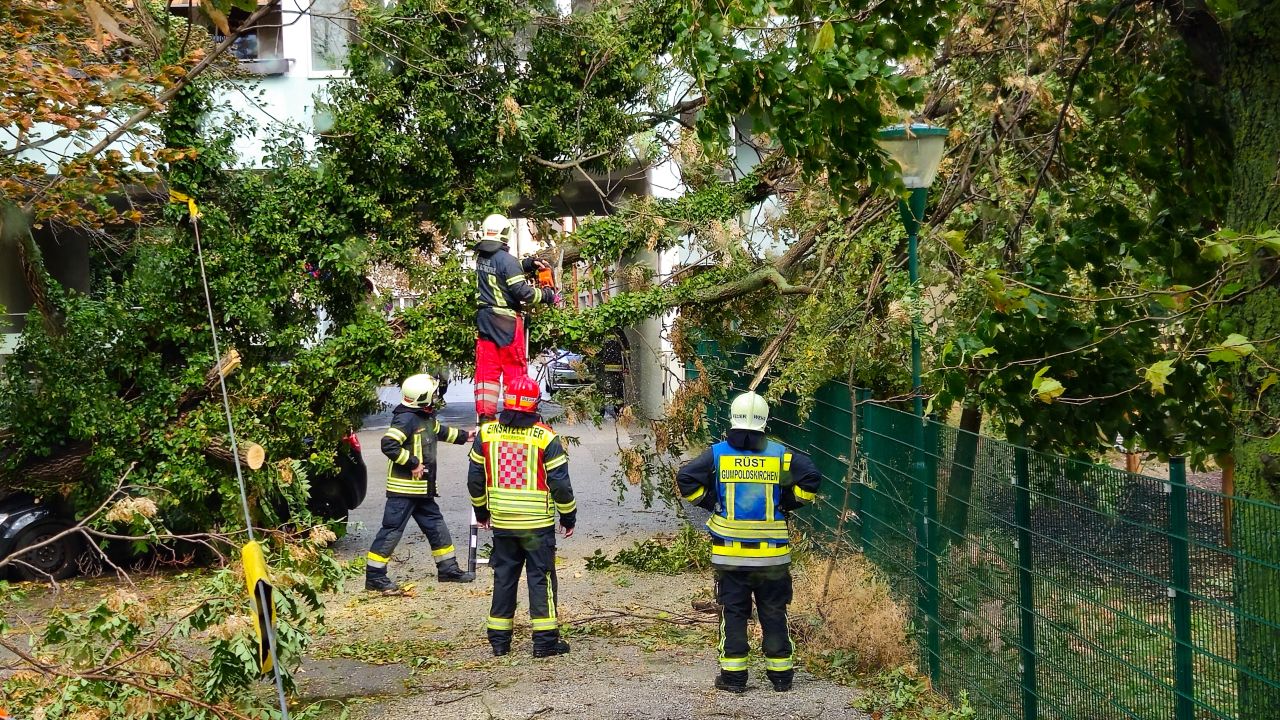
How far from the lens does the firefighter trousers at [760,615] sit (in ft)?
23.0

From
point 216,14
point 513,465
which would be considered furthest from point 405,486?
point 216,14

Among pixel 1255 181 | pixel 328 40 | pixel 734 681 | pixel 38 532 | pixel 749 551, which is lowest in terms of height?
pixel 734 681

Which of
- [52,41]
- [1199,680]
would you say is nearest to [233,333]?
[52,41]

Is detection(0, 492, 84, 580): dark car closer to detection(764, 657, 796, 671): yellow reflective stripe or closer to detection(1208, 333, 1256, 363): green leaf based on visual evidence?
detection(764, 657, 796, 671): yellow reflective stripe

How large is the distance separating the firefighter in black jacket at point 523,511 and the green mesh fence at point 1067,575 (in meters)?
2.07

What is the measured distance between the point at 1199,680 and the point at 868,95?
279cm

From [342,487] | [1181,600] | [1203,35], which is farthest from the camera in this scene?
[342,487]

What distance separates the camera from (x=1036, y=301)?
4.75 meters

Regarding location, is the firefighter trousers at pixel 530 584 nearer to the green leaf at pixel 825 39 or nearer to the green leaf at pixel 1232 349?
the green leaf at pixel 825 39

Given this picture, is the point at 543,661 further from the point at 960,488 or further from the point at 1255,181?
the point at 1255,181

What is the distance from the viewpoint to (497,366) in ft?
34.0

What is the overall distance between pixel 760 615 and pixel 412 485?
439cm

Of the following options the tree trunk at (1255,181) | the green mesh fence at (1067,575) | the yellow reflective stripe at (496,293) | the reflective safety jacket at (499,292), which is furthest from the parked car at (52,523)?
the tree trunk at (1255,181)

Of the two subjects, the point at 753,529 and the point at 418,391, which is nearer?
the point at 753,529
